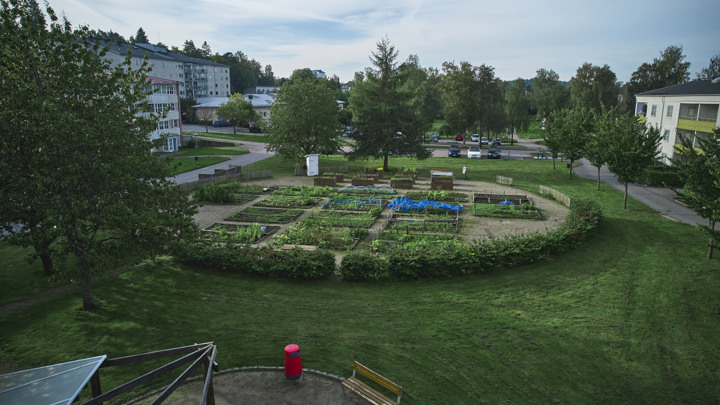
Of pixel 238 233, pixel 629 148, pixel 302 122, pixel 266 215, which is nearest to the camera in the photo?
pixel 238 233

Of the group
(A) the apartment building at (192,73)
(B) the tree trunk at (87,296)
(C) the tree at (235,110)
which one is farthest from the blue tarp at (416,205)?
(A) the apartment building at (192,73)

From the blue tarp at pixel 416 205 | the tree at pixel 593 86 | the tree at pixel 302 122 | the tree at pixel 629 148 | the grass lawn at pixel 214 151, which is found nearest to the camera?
the tree at pixel 629 148

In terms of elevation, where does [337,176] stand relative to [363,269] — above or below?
above

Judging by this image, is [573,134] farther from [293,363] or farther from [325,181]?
[293,363]

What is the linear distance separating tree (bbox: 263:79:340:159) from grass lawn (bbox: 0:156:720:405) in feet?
87.5

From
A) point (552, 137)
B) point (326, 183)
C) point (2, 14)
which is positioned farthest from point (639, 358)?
point (552, 137)

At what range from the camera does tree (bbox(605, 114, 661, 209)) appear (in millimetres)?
27234

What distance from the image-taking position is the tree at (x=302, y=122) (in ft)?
144

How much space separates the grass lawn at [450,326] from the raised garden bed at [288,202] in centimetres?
1144

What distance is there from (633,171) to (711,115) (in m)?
21.0

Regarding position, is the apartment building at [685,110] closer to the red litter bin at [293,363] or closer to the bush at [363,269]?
the bush at [363,269]

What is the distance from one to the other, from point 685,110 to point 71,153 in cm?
5022

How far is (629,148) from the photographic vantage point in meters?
27.5

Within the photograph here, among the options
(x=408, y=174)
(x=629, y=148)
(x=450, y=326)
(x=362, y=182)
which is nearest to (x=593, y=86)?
(x=408, y=174)
